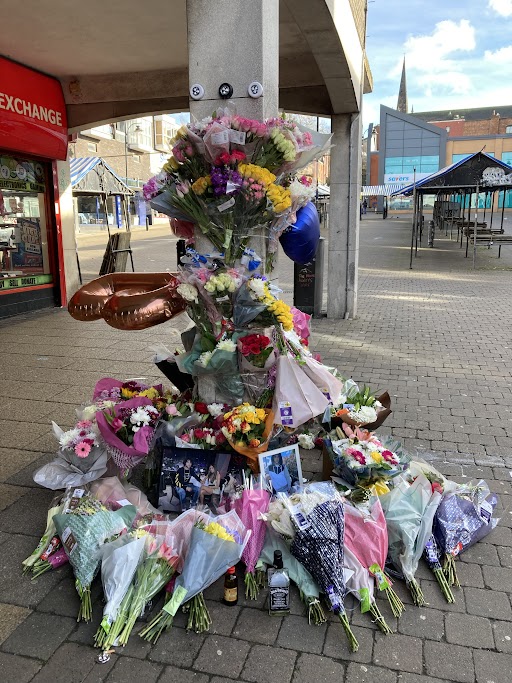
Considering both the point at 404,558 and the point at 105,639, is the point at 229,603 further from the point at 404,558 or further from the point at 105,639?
the point at 404,558

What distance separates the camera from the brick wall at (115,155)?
1534 inches

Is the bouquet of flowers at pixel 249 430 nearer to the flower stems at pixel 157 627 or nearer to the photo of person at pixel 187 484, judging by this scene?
the photo of person at pixel 187 484

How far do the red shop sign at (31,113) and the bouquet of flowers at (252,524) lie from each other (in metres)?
7.13

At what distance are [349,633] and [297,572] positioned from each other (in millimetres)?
422

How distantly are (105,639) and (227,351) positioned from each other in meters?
1.61

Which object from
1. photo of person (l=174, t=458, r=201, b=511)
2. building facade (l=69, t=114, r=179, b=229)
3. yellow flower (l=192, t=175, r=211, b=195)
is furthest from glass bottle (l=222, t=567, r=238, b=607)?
building facade (l=69, t=114, r=179, b=229)

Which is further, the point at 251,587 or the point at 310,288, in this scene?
the point at 310,288

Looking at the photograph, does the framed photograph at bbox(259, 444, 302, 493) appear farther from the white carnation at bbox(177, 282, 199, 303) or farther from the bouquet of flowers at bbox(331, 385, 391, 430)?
the white carnation at bbox(177, 282, 199, 303)

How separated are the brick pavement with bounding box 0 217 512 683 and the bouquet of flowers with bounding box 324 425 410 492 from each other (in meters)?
0.57

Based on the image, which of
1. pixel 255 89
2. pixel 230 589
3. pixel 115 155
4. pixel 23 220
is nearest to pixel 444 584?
pixel 230 589

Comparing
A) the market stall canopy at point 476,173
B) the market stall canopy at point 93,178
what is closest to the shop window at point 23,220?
the market stall canopy at point 93,178

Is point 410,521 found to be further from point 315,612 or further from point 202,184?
point 202,184

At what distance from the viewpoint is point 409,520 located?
300 centimetres

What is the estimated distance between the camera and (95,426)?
3619 millimetres
